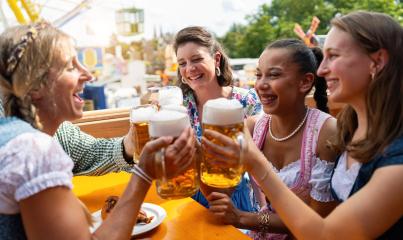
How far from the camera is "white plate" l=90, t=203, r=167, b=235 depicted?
1.11 metres

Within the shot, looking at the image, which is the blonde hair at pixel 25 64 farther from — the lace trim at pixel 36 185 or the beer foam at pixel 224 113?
the beer foam at pixel 224 113

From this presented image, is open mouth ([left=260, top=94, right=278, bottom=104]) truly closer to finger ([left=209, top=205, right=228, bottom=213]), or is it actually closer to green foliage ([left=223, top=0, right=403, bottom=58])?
finger ([left=209, top=205, right=228, bottom=213])

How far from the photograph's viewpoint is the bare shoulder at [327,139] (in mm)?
1345

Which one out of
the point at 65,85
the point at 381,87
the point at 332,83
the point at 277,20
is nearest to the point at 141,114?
the point at 65,85

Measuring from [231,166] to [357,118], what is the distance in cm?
52

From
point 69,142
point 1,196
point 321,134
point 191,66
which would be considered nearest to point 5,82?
point 1,196

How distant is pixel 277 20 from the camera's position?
57.1ft

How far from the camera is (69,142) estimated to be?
162 cm

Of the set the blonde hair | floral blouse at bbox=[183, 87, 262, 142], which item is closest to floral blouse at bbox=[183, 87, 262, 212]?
floral blouse at bbox=[183, 87, 262, 142]

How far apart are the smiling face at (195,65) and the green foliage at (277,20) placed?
8.75 metres

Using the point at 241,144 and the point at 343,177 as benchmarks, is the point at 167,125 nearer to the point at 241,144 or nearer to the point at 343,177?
the point at 241,144

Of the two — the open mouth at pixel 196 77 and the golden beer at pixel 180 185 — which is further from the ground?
the open mouth at pixel 196 77

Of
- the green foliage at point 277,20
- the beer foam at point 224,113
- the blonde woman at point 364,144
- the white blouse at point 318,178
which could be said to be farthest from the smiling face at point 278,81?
the green foliage at point 277,20

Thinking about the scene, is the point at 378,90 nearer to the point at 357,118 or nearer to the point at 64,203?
the point at 357,118
